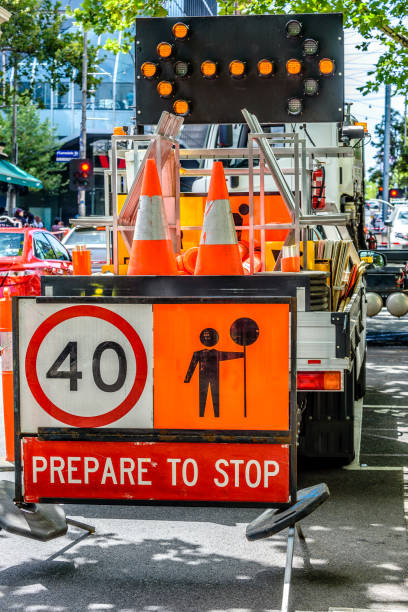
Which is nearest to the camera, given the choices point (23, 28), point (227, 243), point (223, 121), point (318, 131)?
point (227, 243)

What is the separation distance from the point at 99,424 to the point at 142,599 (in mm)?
937

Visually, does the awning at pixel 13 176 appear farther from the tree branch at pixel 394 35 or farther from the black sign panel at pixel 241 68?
the black sign panel at pixel 241 68

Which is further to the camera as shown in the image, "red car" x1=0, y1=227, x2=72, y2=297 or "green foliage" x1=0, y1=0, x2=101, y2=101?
"green foliage" x1=0, y1=0, x2=101, y2=101

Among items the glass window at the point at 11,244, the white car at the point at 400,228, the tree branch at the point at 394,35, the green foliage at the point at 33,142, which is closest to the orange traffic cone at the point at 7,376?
the glass window at the point at 11,244

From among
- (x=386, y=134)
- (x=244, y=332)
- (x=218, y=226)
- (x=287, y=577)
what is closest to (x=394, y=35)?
(x=218, y=226)

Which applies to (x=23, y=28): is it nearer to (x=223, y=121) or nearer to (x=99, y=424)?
(x=223, y=121)

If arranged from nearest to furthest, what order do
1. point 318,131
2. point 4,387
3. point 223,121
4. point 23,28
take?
point 4,387, point 223,121, point 318,131, point 23,28

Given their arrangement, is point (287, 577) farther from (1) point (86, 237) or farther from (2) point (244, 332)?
(1) point (86, 237)

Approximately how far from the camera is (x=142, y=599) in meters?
5.23

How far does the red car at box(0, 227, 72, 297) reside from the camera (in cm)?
1711

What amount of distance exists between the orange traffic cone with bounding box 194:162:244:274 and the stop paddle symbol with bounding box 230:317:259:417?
121 centimetres

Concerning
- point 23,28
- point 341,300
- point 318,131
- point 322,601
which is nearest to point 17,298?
point 322,601

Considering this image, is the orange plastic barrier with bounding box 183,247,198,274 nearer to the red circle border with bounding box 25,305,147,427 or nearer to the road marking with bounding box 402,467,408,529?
the road marking with bounding box 402,467,408,529

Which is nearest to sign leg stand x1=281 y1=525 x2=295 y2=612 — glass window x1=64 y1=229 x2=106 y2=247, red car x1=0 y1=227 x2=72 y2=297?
red car x1=0 y1=227 x2=72 y2=297
